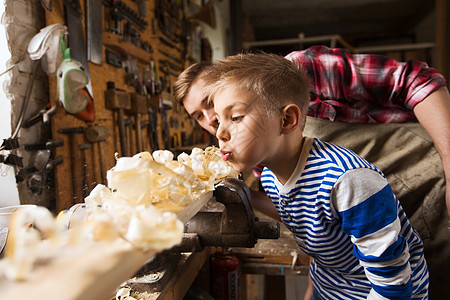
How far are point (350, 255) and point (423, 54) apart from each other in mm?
4870

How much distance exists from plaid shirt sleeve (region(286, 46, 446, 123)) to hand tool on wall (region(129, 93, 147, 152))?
138 cm

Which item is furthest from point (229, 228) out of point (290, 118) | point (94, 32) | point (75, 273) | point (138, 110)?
point (138, 110)

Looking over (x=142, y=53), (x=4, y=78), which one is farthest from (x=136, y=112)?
(x=4, y=78)

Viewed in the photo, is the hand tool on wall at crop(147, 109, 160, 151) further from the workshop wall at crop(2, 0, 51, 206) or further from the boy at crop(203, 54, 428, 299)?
the boy at crop(203, 54, 428, 299)

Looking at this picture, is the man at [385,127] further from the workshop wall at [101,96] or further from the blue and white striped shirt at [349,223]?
the workshop wall at [101,96]

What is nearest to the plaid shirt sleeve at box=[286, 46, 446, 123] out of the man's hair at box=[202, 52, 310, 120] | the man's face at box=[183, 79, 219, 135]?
the man's hair at box=[202, 52, 310, 120]

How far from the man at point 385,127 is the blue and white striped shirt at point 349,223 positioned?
333 millimetres

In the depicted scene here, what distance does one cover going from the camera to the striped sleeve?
72 centimetres

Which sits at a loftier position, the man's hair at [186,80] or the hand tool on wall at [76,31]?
the hand tool on wall at [76,31]

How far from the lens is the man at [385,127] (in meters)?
1.18

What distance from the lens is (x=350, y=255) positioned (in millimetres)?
928

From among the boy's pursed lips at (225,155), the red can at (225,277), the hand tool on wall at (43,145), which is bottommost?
the red can at (225,277)

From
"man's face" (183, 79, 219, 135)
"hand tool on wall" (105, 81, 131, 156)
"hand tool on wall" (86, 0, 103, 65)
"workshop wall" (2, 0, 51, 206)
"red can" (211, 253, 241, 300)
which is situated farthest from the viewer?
"hand tool on wall" (105, 81, 131, 156)

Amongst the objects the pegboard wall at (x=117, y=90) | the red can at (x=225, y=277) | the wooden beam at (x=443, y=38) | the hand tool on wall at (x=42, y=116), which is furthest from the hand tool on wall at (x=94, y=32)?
the wooden beam at (x=443, y=38)
